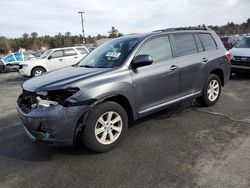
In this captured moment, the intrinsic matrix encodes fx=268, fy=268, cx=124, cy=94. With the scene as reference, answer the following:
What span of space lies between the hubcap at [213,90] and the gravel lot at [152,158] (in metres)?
0.71

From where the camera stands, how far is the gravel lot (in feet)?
10.6

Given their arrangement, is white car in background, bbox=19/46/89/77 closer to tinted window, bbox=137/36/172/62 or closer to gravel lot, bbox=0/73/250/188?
gravel lot, bbox=0/73/250/188

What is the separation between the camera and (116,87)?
13.2ft

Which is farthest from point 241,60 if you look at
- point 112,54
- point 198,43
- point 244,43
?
point 112,54

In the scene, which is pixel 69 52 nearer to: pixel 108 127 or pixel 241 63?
pixel 241 63

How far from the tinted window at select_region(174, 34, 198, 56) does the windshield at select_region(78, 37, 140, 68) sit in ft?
2.97

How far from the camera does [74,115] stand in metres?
3.58

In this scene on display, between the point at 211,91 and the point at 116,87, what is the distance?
290cm

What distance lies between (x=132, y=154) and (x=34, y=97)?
1.65 metres

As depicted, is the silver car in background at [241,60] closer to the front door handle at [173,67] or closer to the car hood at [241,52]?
the car hood at [241,52]

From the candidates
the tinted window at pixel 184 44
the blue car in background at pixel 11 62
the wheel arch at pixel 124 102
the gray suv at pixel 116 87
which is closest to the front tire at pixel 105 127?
the gray suv at pixel 116 87

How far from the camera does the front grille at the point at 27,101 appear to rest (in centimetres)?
390

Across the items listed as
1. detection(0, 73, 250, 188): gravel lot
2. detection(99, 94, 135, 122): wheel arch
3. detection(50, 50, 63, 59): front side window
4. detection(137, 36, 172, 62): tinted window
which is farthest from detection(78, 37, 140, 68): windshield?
detection(50, 50, 63, 59): front side window

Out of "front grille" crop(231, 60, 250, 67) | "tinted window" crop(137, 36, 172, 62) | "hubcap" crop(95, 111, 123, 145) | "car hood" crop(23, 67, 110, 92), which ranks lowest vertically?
"hubcap" crop(95, 111, 123, 145)
